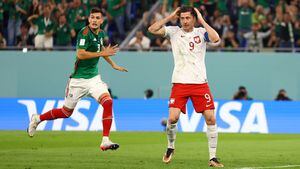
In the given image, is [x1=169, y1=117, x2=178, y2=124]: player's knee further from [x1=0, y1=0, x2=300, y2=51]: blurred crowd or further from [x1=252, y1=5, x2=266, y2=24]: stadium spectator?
[x1=252, y1=5, x2=266, y2=24]: stadium spectator

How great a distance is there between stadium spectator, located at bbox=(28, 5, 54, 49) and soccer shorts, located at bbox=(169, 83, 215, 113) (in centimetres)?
1564

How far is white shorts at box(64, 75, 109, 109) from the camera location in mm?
18422

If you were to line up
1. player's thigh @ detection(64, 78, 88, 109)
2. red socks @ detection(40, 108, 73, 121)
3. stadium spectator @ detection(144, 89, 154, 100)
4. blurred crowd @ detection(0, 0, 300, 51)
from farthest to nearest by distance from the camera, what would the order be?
stadium spectator @ detection(144, 89, 154, 100) → blurred crowd @ detection(0, 0, 300, 51) → red socks @ detection(40, 108, 73, 121) → player's thigh @ detection(64, 78, 88, 109)

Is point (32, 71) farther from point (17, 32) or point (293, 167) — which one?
point (293, 167)

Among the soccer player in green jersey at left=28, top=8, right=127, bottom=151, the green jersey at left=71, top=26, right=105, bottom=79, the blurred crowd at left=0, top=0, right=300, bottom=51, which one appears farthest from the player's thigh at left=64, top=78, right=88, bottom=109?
the blurred crowd at left=0, top=0, right=300, bottom=51

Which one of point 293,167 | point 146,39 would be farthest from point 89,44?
point 146,39

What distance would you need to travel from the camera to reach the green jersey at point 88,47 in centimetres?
1806

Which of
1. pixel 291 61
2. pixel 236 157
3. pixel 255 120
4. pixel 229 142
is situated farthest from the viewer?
pixel 291 61

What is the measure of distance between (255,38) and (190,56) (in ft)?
48.7

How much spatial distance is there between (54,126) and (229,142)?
7764mm

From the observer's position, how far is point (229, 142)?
2281cm

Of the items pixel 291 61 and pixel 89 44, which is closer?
pixel 89 44

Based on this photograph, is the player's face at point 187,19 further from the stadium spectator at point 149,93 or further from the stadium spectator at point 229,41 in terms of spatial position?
the stadium spectator at point 149,93

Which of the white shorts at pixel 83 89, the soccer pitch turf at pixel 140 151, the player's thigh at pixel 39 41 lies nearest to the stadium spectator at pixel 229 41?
the soccer pitch turf at pixel 140 151
